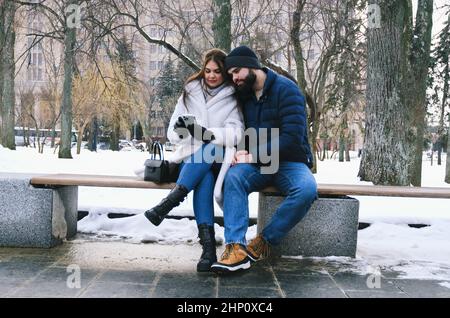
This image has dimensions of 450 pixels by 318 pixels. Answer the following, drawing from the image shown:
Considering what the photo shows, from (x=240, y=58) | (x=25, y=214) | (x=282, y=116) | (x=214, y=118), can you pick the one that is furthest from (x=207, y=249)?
(x=25, y=214)

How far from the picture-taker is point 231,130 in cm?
399

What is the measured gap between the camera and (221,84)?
165 inches

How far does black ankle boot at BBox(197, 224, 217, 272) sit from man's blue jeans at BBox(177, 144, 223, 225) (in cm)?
6

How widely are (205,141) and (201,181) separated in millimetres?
344

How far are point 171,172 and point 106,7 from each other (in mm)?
7802

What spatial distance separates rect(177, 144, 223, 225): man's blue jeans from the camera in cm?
382

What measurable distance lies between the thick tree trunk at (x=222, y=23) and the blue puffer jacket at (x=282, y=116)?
5.68m

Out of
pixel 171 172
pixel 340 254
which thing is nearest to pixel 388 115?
pixel 340 254

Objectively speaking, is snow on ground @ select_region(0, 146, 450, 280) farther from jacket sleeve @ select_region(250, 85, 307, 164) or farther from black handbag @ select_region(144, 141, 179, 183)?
jacket sleeve @ select_region(250, 85, 307, 164)

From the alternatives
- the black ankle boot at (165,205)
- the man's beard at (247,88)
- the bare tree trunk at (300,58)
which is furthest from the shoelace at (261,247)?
the bare tree trunk at (300,58)

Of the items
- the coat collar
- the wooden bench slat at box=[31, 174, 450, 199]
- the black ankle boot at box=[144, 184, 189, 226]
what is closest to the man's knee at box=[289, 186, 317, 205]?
the wooden bench slat at box=[31, 174, 450, 199]

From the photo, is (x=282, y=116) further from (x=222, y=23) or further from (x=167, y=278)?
(x=222, y=23)

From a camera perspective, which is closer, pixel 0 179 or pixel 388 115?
pixel 0 179
